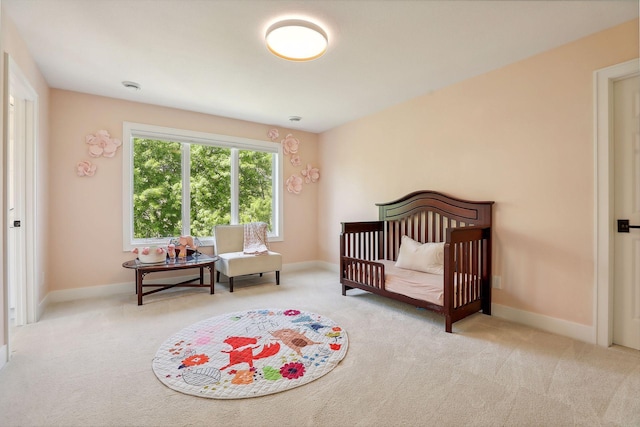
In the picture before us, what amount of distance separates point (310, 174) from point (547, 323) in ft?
12.0

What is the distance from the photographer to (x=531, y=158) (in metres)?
2.58

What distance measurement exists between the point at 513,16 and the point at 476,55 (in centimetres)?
53

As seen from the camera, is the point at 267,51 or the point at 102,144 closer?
the point at 267,51

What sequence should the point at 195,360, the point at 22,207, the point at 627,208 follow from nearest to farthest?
the point at 195,360, the point at 627,208, the point at 22,207

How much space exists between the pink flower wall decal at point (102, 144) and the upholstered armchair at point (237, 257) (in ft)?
4.94

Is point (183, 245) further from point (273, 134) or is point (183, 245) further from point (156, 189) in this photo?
point (273, 134)

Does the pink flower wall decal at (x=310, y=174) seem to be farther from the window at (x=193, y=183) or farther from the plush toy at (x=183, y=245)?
the plush toy at (x=183, y=245)

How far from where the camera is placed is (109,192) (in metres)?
3.59

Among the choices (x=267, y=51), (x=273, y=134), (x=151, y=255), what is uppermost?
(x=267, y=51)

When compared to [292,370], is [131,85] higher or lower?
higher

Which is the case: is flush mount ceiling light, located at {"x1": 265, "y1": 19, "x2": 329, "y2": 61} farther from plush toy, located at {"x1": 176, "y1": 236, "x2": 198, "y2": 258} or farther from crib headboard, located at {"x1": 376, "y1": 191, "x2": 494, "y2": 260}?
plush toy, located at {"x1": 176, "y1": 236, "x2": 198, "y2": 258}

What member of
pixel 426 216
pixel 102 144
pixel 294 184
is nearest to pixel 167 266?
pixel 102 144

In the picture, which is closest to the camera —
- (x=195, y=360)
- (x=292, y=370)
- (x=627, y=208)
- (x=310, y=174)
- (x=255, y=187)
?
(x=292, y=370)

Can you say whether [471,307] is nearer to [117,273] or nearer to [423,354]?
[423,354]
